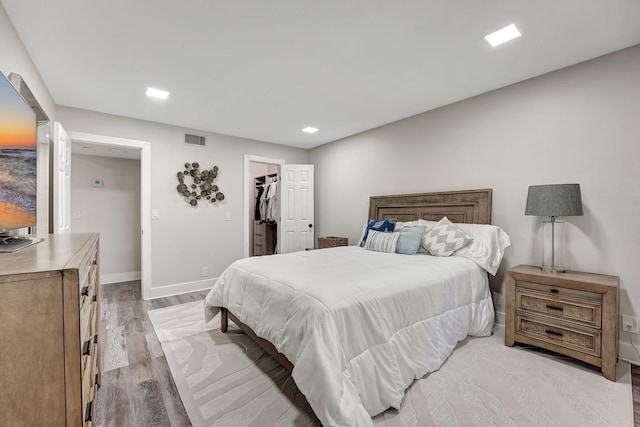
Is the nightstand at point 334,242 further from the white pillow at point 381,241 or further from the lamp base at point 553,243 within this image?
the lamp base at point 553,243

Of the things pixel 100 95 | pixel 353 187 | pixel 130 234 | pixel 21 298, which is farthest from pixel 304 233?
pixel 21 298

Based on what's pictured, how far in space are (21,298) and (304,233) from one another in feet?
15.2

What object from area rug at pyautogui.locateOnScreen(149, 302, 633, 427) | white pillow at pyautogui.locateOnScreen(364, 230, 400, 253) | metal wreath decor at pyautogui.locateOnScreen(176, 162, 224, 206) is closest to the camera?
area rug at pyautogui.locateOnScreen(149, 302, 633, 427)

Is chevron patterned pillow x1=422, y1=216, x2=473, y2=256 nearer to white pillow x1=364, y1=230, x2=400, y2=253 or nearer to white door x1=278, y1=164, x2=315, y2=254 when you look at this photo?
white pillow x1=364, y1=230, x2=400, y2=253

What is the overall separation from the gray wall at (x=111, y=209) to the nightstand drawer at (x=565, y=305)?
5.75 m

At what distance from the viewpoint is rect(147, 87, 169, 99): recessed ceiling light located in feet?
9.87

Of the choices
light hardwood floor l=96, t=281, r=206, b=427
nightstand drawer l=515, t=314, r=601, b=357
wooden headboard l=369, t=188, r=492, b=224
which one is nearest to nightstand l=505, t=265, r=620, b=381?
nightstand drawer l=515, t=314, r=601, b=357

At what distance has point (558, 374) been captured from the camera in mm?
2088

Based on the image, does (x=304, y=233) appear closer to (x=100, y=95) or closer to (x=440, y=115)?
(x=440, y=115)

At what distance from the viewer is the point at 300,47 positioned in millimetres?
2266

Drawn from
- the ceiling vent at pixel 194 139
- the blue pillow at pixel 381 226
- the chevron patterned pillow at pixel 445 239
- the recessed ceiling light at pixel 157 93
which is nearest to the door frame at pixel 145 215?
the ceiling vent at pixel 194 139

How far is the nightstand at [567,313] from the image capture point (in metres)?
2.04

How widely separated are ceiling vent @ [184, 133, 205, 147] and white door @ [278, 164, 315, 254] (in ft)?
4.62

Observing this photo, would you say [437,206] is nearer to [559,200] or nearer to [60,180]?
[559,200]
